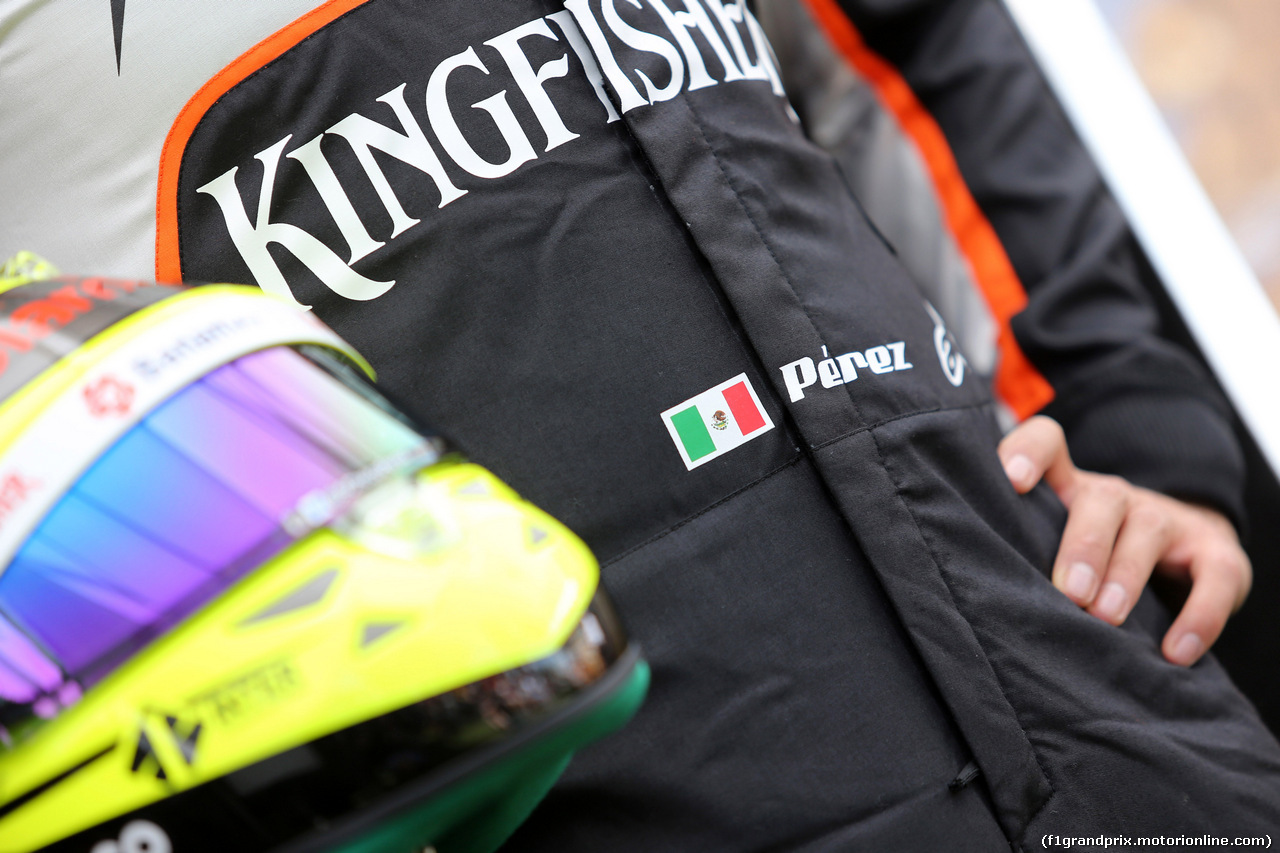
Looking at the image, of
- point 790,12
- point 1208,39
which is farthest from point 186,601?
point 1208,39

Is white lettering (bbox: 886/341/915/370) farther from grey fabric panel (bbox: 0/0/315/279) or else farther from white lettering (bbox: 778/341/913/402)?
grey fabric panel (bbox: 0/0/315/279)

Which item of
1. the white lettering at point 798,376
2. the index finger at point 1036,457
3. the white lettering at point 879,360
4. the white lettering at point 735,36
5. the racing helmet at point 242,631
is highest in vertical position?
the white lettering at point 735,36

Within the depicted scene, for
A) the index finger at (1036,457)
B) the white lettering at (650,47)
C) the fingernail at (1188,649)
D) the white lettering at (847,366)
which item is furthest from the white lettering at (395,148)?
the fingernail at (1188,649)

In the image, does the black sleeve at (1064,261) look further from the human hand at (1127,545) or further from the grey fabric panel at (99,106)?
the grey fabric panel at (99,106)

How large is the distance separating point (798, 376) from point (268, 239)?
0.91ft

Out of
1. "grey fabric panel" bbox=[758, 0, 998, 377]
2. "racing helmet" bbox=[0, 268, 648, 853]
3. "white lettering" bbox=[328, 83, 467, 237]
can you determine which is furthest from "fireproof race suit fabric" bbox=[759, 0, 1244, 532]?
"racing helmet" bbox=[0, 268, 648, 853]

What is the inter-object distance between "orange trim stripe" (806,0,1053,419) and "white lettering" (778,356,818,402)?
0.36 metres

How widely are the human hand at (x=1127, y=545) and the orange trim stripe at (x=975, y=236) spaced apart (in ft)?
0.31

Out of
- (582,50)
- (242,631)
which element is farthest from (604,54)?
(242,631)

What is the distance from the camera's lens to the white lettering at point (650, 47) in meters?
0.46

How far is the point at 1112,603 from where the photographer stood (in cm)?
55

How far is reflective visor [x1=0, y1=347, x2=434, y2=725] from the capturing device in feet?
0.96

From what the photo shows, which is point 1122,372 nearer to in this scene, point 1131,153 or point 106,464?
point 1131,153

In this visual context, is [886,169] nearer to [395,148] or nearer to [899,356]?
[899,356]
